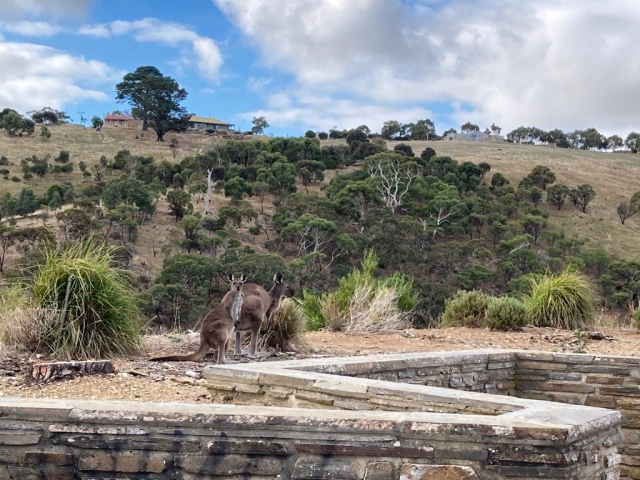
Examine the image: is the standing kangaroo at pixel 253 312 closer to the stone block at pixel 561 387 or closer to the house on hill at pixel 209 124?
the stone block at pixel 561 387

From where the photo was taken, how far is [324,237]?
39.7 m

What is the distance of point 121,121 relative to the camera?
83.3 meters

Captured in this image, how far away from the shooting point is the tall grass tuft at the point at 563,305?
14.1 m

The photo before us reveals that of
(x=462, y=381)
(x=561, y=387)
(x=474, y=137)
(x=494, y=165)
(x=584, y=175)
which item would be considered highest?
(x=474, y=137)

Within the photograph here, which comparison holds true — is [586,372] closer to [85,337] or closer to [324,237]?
[85,337]

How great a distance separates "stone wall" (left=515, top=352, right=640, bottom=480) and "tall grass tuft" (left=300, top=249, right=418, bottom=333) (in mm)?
4469

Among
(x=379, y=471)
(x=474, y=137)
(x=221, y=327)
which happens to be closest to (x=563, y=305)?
(x=221, y=327)

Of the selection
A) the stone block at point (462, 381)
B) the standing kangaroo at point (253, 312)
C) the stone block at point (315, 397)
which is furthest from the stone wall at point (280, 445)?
the standing kangaroo at point (253, 312)

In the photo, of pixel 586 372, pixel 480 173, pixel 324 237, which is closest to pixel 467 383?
pixel 586 372

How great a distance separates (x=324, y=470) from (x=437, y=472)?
600 mm

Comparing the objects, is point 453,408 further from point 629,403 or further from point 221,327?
point 629,403

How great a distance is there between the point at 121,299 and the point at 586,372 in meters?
5.44

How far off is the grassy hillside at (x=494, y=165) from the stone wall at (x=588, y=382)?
2901cm

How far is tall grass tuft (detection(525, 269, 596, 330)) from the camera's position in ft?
46.3
